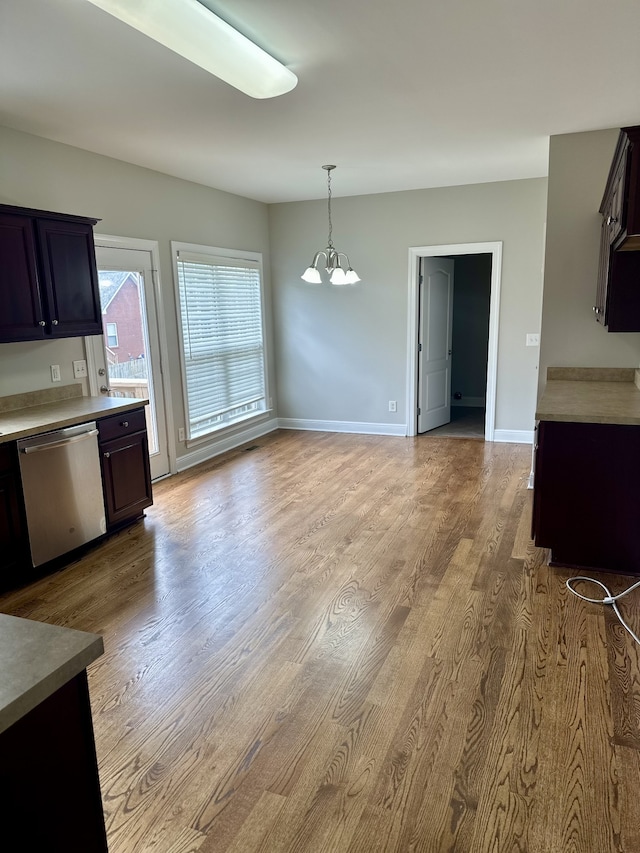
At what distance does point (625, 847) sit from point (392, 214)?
5.78 meters

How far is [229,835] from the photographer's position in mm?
1672

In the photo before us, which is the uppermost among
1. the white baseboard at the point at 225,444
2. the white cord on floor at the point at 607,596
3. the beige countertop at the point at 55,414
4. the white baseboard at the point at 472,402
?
the beige countertop at the point at 55,414

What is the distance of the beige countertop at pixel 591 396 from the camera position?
3025mm

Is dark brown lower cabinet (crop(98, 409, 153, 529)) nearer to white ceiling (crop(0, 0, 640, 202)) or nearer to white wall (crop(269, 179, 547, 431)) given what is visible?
white ceiling (crop(0, 0, 640, 202))

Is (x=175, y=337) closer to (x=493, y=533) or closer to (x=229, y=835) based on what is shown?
(x=493, y=533)

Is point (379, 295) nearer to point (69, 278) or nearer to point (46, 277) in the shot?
point (69, 278)

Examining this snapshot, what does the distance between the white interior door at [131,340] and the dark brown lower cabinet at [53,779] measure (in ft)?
11.7

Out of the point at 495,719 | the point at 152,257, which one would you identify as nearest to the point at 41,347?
the point at 152,257

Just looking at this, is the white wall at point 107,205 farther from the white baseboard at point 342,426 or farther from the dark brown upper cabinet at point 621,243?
the dark brown upper cabinet at point 621,243

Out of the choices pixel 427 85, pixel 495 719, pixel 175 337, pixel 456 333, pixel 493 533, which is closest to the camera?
pixel 495 719

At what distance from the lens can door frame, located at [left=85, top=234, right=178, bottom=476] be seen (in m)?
4.32

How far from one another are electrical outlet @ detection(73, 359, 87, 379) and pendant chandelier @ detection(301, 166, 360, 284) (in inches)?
91.0

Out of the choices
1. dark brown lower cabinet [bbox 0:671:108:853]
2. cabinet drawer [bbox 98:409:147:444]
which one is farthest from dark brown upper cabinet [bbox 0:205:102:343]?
dark brown lower cabinet [bbox 0:671:108:853]

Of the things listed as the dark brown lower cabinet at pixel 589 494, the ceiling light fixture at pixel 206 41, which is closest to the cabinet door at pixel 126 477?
the ceiling light fixture at pixel 206 41
